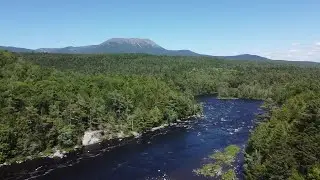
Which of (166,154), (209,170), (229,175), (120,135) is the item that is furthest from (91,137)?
(229,175)

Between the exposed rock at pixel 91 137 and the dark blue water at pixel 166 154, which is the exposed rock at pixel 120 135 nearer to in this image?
the exposed rock at pixel 91 137

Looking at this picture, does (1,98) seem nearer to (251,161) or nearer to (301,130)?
(251,161)

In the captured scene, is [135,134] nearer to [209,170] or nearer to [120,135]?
[120,135]

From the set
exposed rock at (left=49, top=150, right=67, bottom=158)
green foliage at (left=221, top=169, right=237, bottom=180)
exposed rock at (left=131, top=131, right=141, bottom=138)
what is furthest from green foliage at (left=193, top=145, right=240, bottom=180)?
exposed rock at (left=49, top=150, right=67, bottom=158)

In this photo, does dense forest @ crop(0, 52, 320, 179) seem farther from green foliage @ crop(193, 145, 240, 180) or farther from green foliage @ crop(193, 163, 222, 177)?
green foliage @ crop(193, 163, 222, 177)

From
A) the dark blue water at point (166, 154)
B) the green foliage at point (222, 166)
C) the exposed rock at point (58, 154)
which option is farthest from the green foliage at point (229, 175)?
the exposed rock at point (58, 154)
